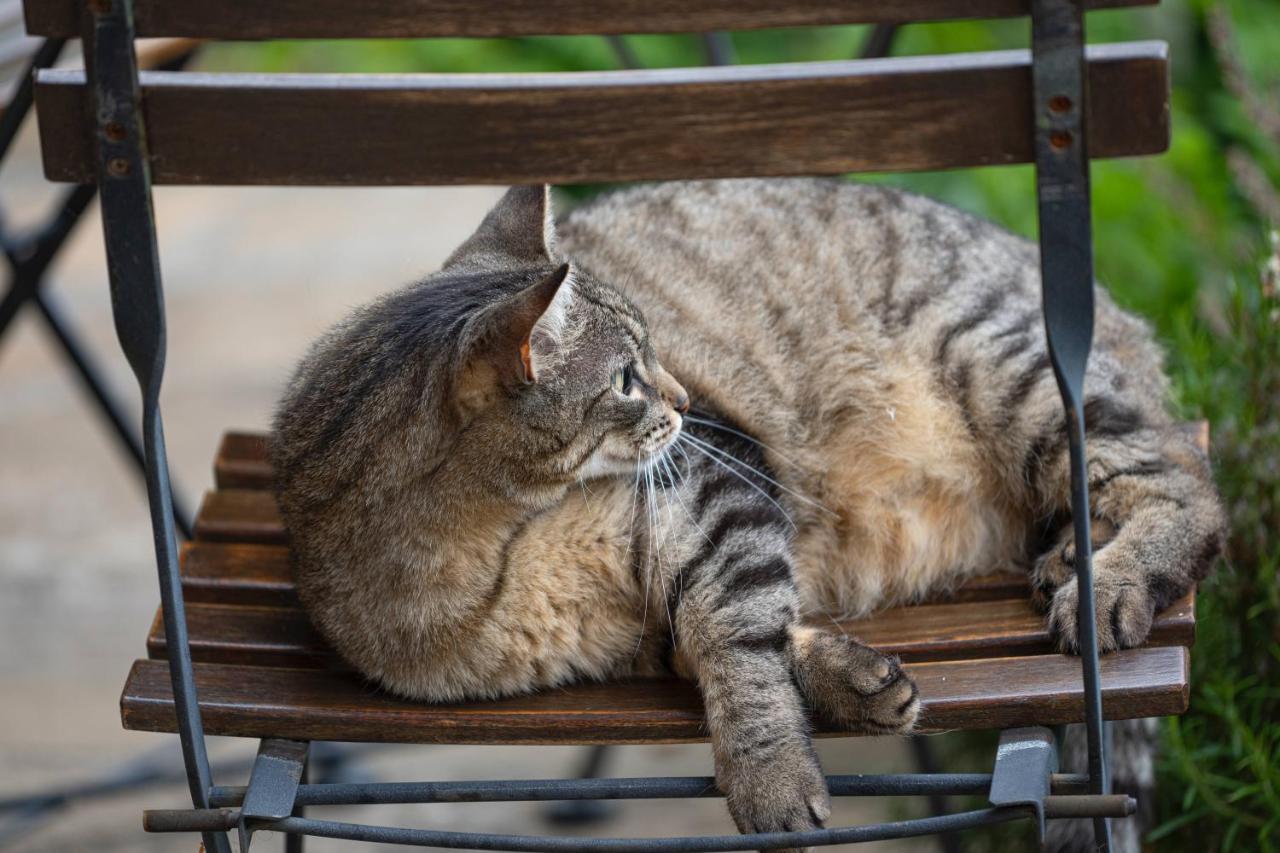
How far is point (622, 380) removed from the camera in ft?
6.28

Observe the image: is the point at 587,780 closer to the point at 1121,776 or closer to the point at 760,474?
the point at 760,474

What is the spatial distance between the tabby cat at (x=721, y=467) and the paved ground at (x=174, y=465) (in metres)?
1.08

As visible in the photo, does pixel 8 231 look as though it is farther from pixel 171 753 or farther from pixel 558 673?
pixel 558 673

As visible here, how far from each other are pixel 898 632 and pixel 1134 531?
0.39 meters

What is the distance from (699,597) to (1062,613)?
0.47 meters

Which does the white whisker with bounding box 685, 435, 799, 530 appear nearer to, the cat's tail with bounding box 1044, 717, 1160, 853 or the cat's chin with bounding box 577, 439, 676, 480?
the cat's chin with bounding box 577, 439, 676, 480

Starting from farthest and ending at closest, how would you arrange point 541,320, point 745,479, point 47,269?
1. point 47,269
2. point 745,479
3. point 541,320

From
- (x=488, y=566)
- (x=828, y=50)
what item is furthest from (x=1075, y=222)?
(x=828, y=50)

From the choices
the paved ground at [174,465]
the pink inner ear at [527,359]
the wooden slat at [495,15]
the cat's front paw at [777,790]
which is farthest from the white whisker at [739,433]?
Answer: the paved ground at [174,465]

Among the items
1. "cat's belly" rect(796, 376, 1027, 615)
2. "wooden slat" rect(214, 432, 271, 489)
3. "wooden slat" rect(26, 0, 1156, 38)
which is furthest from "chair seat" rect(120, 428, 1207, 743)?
"wooden slat" rect(26, 0, 1156, 38)

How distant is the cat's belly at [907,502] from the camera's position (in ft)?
7.21

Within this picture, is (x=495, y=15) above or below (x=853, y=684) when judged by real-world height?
above

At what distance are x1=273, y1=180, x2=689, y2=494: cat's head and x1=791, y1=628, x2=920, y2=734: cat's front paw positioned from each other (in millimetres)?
336

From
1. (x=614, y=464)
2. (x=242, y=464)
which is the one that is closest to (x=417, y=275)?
(x=242, y=464)
